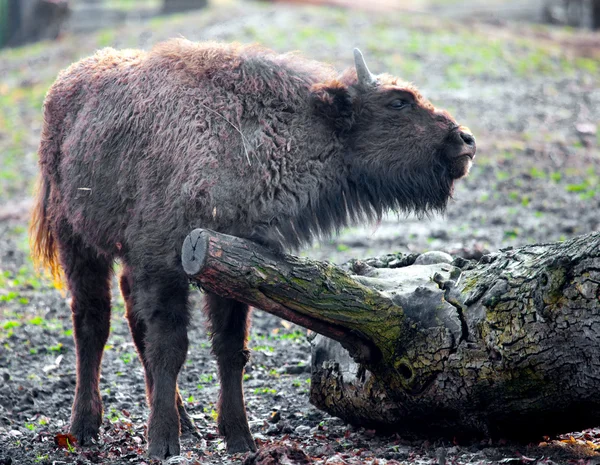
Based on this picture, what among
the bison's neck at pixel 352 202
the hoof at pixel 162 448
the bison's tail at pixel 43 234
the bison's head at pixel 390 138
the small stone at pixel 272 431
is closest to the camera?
the hoof at pixel 162 448

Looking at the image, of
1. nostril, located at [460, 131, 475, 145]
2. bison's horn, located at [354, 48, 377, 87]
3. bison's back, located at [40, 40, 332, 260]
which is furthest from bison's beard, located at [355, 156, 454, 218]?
bison's horn, located at [354, 48, 377, 87]

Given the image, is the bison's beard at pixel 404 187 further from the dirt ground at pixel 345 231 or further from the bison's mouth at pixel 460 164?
the dirt ground at pixel 345 231

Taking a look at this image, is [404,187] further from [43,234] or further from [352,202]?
[43,234]

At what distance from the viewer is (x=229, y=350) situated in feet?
A: 18.5

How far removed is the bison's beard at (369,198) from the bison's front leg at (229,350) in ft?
2.17

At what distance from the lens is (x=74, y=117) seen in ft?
20.4

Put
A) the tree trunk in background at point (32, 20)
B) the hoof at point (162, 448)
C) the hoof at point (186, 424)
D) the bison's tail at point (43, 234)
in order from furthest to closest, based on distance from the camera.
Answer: the tree trunk in background at point (32, 20) < the bison's tail at point (43, 234) < the hoof at point (186, 424) < the hoof at point (162, 448)

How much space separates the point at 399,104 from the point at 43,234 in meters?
3.10

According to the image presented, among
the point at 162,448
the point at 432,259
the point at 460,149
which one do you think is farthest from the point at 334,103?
the point at 162,448

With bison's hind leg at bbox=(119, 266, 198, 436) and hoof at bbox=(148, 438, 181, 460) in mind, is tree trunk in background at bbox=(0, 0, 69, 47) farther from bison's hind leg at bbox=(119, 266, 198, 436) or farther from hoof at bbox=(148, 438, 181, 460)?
hoof at bbox=(148, 438, 181, 460)

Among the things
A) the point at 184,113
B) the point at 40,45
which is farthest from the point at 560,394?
the point at 40,45

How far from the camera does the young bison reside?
205 inches

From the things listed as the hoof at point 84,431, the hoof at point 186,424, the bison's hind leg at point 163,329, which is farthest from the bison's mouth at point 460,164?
the hoof at point 84,431

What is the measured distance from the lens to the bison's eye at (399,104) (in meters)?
5.63
